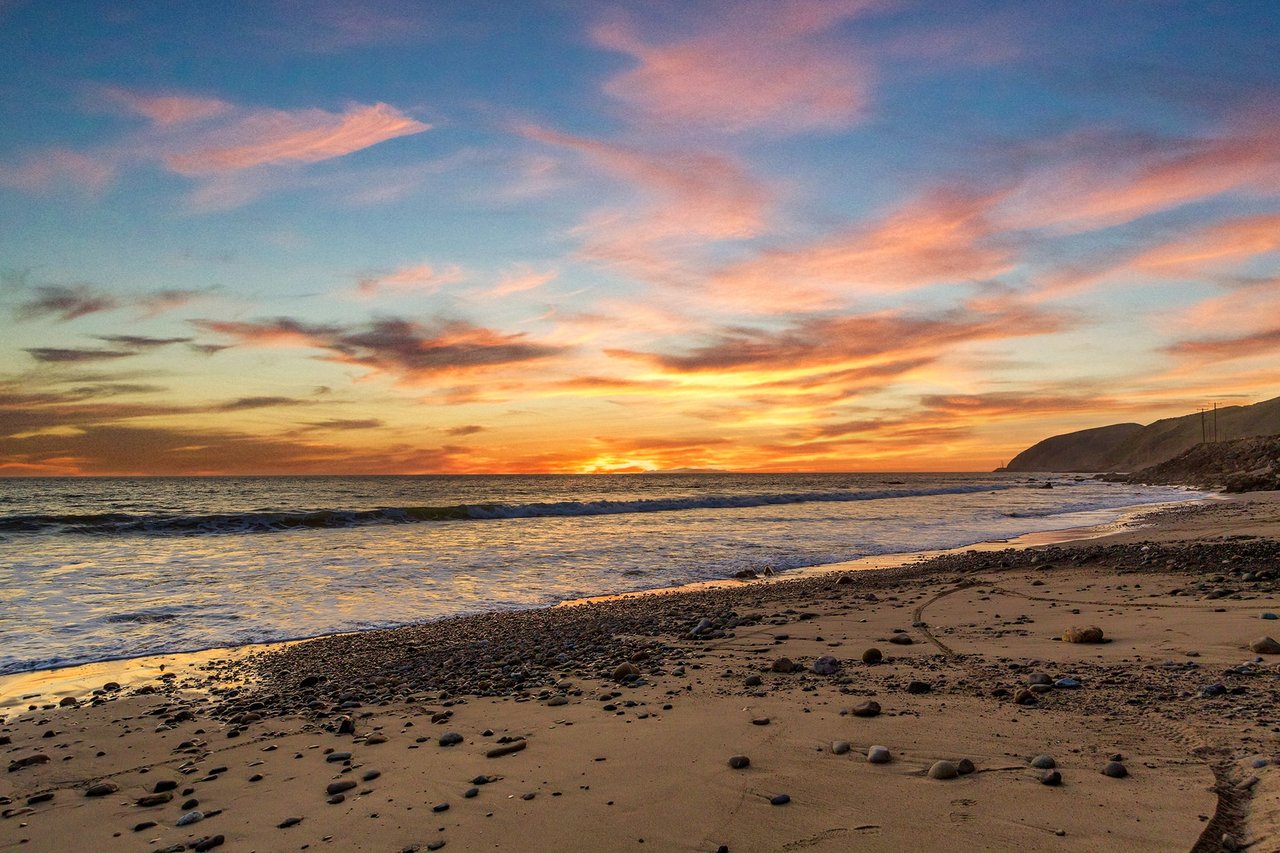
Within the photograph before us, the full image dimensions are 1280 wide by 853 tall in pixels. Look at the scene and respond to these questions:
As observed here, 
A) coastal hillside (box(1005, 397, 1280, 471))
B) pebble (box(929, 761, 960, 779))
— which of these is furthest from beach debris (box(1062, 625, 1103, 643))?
coastal hillside (box(1005, 397, 1280, 471))

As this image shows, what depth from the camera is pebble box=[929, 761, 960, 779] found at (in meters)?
4.55

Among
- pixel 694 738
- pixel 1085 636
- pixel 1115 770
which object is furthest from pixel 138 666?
pixel 1085 636

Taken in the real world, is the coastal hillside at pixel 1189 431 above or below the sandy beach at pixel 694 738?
above

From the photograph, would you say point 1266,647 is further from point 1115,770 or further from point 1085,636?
point 1115,770

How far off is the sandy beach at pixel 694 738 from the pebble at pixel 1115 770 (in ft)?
0.04

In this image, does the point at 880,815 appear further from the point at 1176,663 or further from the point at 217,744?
the point at 217,744

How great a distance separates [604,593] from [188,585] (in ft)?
31.8

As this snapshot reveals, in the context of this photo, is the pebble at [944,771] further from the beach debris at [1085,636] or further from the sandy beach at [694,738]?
the beach debris at [1085,636]

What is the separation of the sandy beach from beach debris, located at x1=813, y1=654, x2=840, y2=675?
44mm

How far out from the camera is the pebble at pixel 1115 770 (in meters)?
4.37

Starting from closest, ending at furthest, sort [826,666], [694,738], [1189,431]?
[694,738] → [826,666] → [1189,431]

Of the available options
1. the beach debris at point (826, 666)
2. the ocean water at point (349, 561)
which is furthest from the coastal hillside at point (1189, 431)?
the beach debris at point (826, 666)

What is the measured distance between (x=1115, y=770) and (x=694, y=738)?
9.43 feet

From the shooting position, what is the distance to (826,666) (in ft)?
24.9
